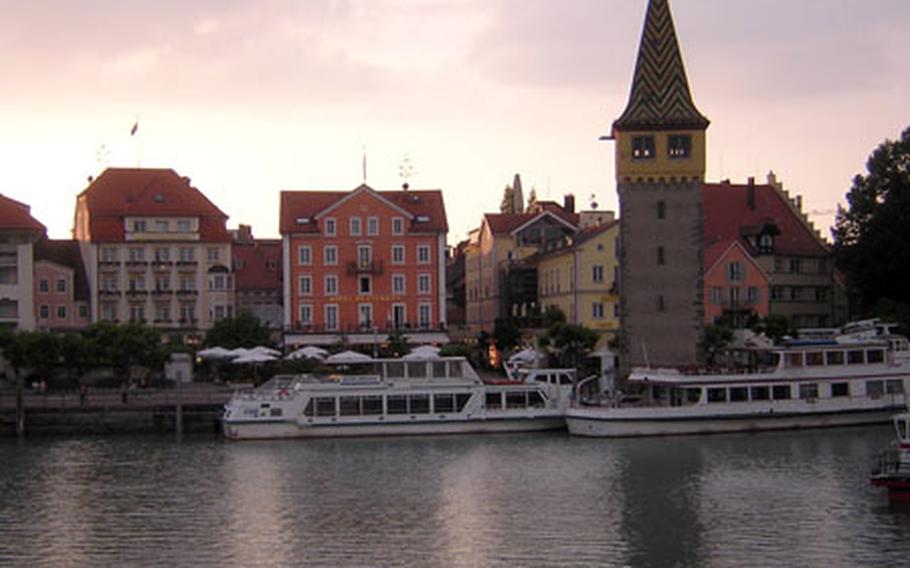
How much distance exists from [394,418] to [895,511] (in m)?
26.3

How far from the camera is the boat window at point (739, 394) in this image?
58.8 m

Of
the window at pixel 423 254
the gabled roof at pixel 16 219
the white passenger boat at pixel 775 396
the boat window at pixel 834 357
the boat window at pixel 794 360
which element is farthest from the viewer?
the window at pixel 423 254

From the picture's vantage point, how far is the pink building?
89.6m

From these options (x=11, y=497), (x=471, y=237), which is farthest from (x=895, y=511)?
(x=471, y=237)

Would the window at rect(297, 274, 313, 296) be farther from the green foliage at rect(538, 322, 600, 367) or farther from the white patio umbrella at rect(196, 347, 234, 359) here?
the green foliage at rect(538, 322, 600, 367)

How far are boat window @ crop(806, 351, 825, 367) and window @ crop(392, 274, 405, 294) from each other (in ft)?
113

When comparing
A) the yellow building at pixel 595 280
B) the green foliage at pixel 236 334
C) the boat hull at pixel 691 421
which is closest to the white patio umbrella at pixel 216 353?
the green foliage at pixel 236 334

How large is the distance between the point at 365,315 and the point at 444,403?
93.3 ft

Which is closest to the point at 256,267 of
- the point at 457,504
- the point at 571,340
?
the point at 571,340

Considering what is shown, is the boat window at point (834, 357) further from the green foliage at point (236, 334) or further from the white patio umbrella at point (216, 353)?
the green foliage at point (236, 334)

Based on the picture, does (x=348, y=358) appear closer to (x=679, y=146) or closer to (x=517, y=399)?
(x=517, y=399)

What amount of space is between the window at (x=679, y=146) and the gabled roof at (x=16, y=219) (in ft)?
136

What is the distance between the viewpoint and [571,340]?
236 feet

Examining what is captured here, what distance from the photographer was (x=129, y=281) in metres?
91.4
